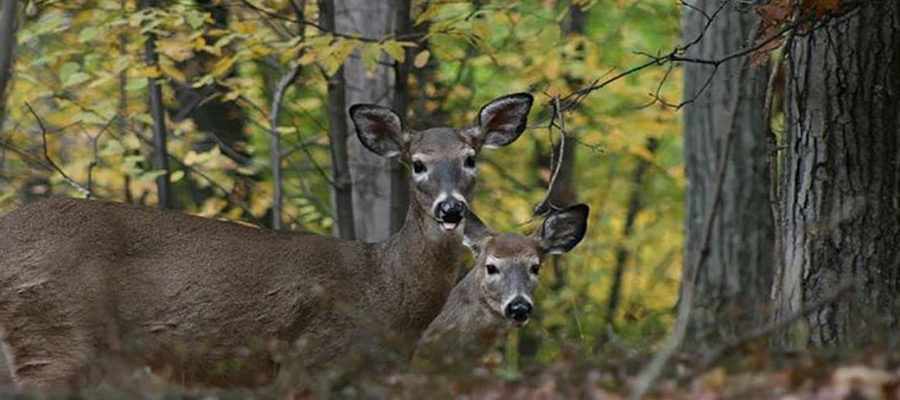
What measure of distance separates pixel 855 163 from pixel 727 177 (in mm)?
4507

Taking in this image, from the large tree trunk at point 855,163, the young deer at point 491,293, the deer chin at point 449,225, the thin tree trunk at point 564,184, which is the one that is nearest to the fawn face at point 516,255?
the young deer at point 491,293

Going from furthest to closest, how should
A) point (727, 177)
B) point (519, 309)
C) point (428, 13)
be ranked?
point (727, 177) → point (428, 13) → point (519, 309)

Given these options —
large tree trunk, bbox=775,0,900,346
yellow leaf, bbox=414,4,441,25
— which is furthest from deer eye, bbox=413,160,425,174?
A: large tree trunk, bbox=775,0,900,346

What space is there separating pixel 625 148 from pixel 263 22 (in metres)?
6.15

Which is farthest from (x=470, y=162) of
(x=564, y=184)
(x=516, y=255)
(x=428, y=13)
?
(x=564, y=184)

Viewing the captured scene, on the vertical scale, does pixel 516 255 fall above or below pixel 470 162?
below

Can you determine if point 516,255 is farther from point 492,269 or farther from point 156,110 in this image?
point 156,110

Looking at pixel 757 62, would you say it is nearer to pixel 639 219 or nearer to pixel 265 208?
pixel 265 208

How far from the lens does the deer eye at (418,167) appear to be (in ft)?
28.5

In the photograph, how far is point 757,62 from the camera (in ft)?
24.5

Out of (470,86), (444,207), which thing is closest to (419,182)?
(444,207)

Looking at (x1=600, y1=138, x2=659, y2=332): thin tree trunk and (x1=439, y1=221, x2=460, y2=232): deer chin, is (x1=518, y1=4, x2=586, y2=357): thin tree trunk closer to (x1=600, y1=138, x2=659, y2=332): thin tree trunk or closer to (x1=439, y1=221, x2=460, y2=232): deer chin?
(x1=600, y1=138, x2=659, y2=332): thin tree trunk

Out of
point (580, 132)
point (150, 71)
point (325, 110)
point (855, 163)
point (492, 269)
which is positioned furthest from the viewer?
point (580, 132)

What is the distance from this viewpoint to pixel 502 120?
30.4ft
